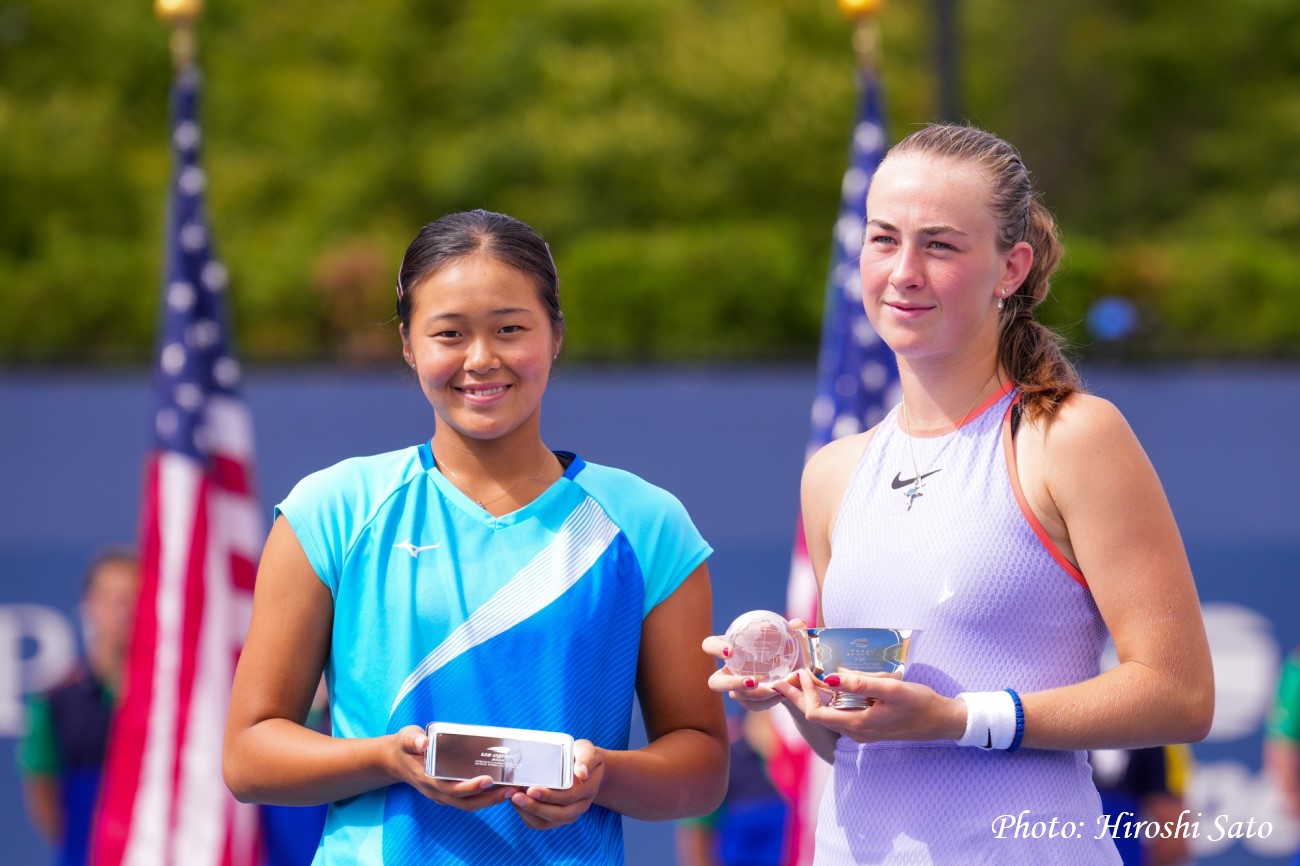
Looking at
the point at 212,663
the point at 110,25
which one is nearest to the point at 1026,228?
the point at 212,663

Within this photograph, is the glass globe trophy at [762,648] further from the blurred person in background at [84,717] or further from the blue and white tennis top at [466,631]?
the blurred person in background at [84,717]

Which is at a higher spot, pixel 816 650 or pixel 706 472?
pixel 706 472

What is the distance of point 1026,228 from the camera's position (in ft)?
7.76

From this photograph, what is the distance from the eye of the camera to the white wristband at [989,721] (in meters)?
2.16

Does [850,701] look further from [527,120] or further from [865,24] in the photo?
[527,120]

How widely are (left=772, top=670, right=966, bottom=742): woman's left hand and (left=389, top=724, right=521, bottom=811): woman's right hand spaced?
1.37 ft

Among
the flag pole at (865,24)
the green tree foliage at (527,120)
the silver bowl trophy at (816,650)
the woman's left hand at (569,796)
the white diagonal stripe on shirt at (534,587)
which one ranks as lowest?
the woman's left hand at (569,796)

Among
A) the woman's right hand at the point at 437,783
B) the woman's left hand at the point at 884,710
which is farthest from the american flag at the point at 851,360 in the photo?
the woman's right hand at the point at 437,783

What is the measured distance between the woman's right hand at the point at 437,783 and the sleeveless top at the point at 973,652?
546mm

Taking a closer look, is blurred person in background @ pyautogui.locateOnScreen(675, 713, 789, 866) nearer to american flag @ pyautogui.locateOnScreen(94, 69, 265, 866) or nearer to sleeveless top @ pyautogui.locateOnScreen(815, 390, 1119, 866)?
american flag @ pyautogui.locateOnScreen(94, 69, 265, 866)

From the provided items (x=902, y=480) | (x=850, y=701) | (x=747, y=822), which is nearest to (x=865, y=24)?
(x=747, y=822)

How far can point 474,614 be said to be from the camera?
2.28m

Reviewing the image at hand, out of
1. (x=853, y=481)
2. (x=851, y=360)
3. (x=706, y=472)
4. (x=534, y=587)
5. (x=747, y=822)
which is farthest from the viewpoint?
(x=706, y=472)

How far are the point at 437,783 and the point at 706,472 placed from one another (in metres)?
5.32
